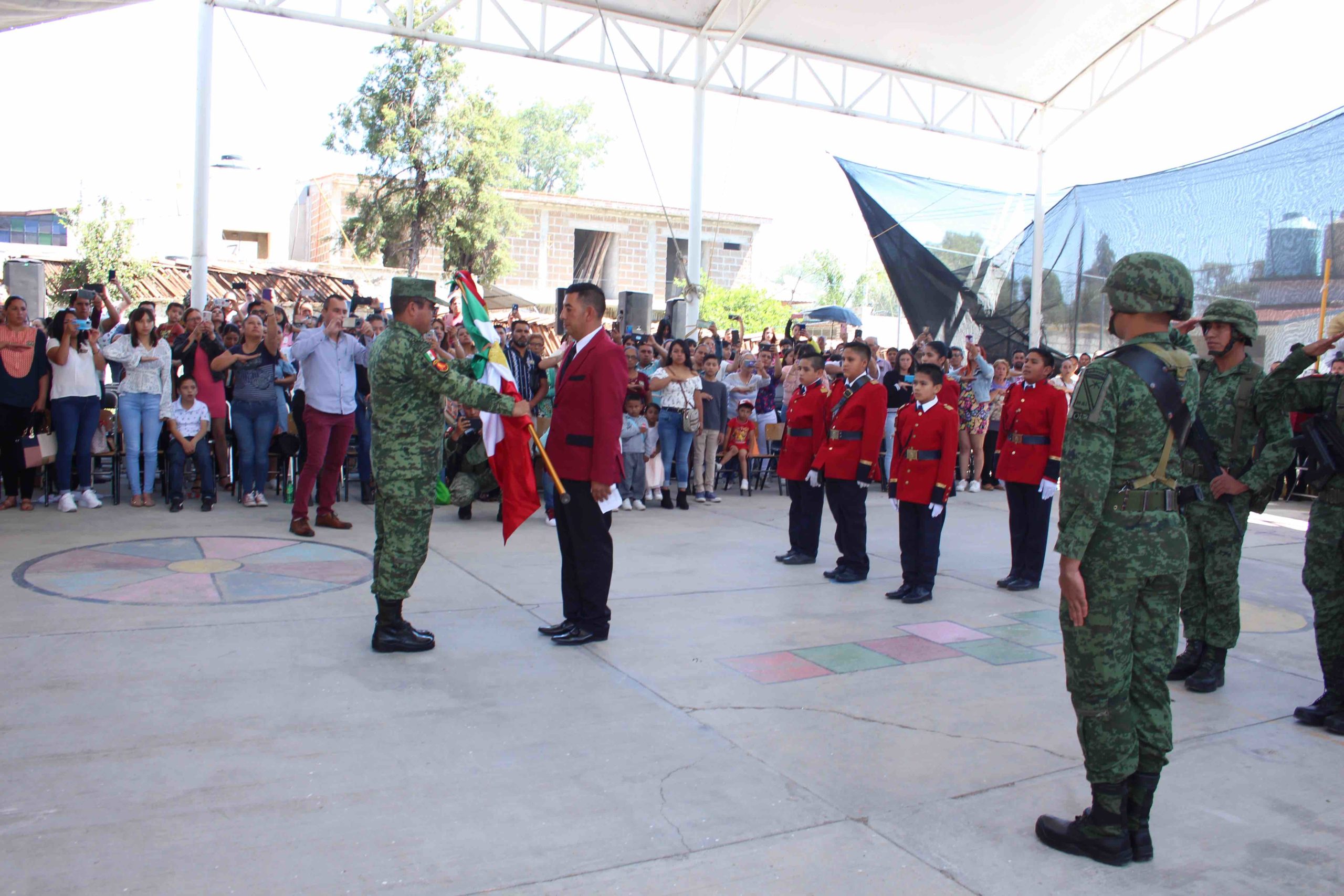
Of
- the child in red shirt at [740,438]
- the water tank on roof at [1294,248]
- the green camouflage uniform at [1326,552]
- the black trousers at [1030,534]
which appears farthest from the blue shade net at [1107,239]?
the green camouflage uniform at [1326,552]

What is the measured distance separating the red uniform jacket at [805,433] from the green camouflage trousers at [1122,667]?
4.34 metres

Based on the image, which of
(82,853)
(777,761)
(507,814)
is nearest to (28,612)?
(82,853)

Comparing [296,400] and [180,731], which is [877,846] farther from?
[296,400]

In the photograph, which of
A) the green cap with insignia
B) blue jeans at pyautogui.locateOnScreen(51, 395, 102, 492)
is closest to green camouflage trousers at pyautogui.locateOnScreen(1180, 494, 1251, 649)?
the green cap with insignia

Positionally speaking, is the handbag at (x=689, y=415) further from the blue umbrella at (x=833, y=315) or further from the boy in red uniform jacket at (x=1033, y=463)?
the blue umbrella at (x=833, y=315)

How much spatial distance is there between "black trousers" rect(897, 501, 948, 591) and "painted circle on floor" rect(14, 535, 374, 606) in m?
3.36

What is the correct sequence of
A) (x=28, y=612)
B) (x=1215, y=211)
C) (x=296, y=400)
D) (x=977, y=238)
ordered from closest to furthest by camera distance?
1. (x=28, y=612)
2. (x=296, y=400)
3. (x=1215, y=211)
4. (x=977, y=238)

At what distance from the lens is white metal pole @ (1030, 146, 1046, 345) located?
53.5 feet

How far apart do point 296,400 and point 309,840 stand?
6.95 metres

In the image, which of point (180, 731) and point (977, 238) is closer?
point (180, 731)

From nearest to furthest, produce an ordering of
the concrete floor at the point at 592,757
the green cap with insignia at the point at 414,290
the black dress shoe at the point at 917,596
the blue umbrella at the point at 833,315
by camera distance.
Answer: the concrete floor at the point at 592,757 < the green cap with insignia at the point at 414,290 < the black dress shoe at the point at 917,596 < the blue umbrella at the point at 833,315

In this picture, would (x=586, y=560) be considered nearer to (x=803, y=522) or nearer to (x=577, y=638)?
(x=577, y=638)

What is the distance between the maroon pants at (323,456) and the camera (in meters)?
7.73

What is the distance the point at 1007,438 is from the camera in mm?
7434
